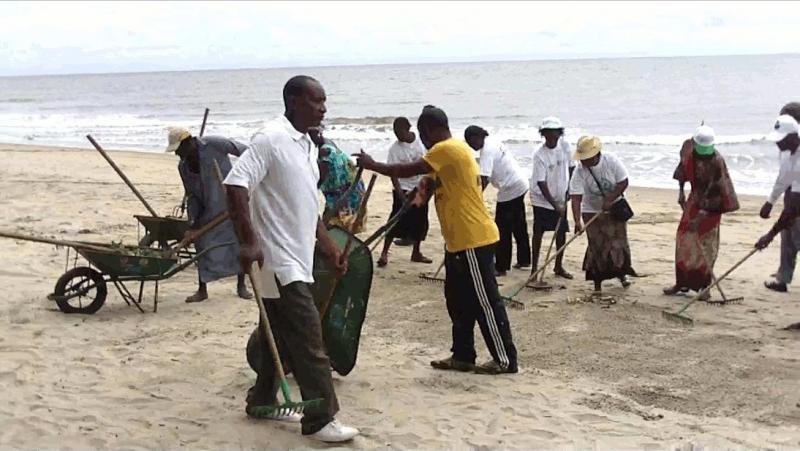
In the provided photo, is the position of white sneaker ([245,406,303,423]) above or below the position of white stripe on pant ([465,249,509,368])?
below

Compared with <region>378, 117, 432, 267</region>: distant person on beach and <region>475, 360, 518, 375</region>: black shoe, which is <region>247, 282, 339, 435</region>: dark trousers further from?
<region>378, 117, 432, 267</region>: distant person on beach

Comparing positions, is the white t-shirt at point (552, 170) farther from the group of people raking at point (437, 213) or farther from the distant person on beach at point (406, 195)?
the distant person on beach at point (406, 195)

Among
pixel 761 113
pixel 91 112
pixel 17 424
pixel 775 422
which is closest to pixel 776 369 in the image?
pixel 775 422

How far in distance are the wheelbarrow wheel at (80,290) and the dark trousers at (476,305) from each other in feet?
9.67

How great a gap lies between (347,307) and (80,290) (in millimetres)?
2810

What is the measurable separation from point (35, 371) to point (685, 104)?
3496 cm

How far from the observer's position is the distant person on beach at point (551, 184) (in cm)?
775

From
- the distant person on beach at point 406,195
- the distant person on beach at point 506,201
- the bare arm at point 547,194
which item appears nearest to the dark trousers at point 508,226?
the distant person on beach at point 506,201

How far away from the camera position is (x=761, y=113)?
31.7 m

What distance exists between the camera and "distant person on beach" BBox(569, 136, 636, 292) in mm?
7004

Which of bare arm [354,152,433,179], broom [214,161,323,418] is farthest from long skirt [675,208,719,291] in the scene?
broom [214,161,323,418]

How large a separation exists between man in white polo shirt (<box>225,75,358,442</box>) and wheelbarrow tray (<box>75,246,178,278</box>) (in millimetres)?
2527

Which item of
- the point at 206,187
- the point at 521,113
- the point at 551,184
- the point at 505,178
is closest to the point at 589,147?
the point at 551,184

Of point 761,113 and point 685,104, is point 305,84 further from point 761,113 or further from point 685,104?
point 685,104
